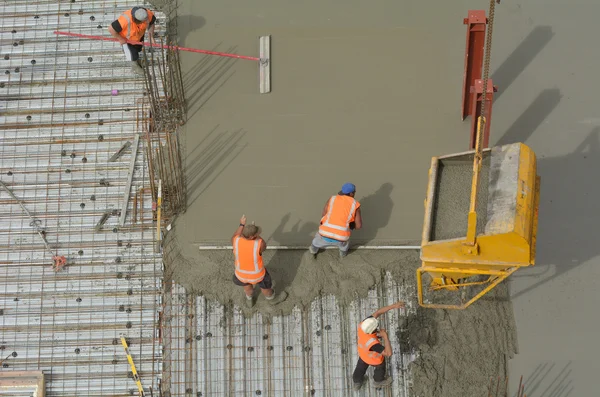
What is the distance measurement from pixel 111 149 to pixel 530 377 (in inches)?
297

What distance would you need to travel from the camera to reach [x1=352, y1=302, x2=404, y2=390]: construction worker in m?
8.80

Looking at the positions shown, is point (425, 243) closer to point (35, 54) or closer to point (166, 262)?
point (166, 262)

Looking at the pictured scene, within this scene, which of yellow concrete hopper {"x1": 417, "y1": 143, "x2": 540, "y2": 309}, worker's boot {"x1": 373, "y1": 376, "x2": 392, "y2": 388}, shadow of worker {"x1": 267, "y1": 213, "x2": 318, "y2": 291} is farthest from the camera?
shadow of worker {"x1": 267, "y1": 213, "x2": 318, "y2": 291}

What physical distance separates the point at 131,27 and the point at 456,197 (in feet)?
19.4

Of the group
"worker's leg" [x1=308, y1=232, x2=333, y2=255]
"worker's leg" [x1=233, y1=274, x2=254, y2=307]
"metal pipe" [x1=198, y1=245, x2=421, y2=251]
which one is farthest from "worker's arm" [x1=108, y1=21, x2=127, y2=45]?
"worker's leg" [x1=308, y1=232, x2=333, y2=255]

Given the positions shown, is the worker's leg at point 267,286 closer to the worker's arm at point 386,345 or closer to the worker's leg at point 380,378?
the worker's arm at point 386,345

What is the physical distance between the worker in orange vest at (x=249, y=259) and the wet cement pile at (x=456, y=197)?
237 centimetres

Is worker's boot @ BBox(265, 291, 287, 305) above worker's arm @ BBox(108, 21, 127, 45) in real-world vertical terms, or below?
below

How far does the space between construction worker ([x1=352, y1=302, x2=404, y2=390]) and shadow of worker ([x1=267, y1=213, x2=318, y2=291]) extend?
1721 millimetres

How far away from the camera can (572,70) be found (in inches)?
460

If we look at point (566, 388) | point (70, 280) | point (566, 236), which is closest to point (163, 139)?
point (70, 280)

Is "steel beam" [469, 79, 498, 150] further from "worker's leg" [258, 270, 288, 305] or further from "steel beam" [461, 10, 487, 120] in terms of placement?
"worker's leg" [258, 270, 288, 305]

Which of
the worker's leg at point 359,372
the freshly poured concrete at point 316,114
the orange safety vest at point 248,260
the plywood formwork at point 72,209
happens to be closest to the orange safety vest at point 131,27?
the plywood formwork at point 72,209

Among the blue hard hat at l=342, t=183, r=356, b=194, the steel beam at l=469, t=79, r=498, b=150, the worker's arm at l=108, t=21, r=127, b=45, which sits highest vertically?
the worker's arm at l=108, t=21, r=127, b=45
